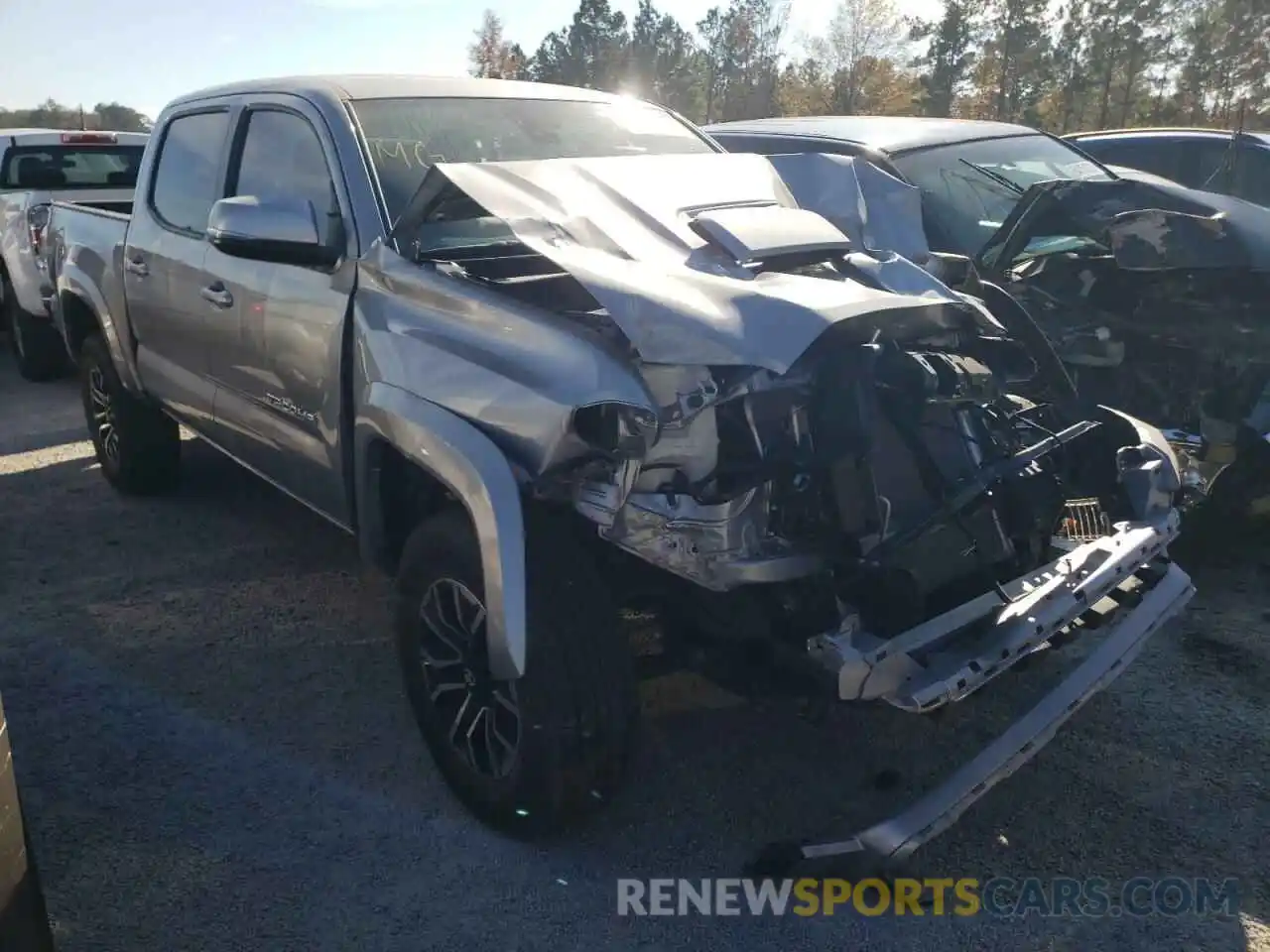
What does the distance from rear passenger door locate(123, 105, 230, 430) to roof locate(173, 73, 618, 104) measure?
31 cm

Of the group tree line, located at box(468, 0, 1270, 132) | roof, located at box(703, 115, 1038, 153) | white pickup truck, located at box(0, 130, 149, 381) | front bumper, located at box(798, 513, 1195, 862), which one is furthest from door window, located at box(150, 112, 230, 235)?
tree line, located at box(468, 0, 1270, 132)

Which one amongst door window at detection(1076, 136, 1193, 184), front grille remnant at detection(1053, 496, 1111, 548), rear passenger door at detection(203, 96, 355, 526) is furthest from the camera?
door window at detection(1076, 136, 1193, 184)

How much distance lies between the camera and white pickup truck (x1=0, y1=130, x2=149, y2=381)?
8.49 metres

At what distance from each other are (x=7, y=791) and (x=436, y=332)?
1.46m

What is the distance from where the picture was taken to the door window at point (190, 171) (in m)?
4.32

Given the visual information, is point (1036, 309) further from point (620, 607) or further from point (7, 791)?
point (7, 791)

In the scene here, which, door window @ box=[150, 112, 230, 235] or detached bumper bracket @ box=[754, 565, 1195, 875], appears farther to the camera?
door window @ box=[150, 112, 230, 235]

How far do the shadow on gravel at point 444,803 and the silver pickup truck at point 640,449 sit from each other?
0.88ft

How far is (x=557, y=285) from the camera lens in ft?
10.4

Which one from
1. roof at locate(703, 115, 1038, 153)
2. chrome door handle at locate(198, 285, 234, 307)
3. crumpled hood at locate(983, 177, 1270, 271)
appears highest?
roof at locate(703, 115, 1038, 153)

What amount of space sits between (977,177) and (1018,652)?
364 centimetres

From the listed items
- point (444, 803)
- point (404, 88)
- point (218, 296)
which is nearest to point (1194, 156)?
point (404, 88)

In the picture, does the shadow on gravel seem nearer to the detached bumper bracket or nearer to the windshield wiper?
the detached bumper bracket

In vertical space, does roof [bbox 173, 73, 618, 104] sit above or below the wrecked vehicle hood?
above
